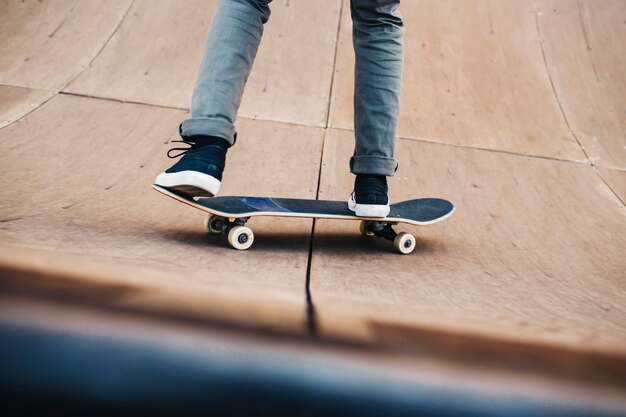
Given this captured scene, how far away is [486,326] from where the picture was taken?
441mm

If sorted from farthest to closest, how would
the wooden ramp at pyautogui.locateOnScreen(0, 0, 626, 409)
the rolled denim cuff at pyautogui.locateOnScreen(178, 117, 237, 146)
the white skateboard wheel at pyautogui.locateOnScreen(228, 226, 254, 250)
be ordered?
the white skateboard wheel at pyautogui.locateOnScreen(228, 226, 254, 250), the rolled denim cuff at pyautogui.locateOnScreen(178, 117, 237, 146), the wooden ramp at pyautogui.locateOnScreen(0, 0, 626, 409)

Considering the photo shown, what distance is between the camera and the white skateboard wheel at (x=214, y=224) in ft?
6.97

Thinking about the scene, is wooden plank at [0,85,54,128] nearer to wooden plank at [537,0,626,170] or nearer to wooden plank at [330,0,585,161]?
wooden plank at [330,0,585,161]

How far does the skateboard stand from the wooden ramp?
0.10m

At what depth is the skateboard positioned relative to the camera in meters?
1.96

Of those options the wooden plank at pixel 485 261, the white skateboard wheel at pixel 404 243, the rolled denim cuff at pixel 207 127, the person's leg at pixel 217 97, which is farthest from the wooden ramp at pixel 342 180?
the rolled denim cuff at pixel 207 127

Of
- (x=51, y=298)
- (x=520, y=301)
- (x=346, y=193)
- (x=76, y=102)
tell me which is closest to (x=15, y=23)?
(x=76, y=102)

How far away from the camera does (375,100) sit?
223cm

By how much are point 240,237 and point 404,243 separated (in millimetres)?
736

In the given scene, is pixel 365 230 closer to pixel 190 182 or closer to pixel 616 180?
pixel 190 182

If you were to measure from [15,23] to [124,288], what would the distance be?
5.06 m

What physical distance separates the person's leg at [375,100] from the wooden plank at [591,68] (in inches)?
97.8

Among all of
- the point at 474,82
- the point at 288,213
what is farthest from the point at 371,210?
the point at 474,82

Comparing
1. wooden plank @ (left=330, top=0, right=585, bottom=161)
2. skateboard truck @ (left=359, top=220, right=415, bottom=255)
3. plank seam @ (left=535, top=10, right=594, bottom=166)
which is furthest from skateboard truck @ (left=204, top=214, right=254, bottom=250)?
plank seam @ (left=535, top=10, right=594, bottom=166)
